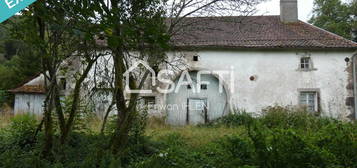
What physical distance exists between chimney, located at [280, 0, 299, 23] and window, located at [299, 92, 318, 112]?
4132 millimetres

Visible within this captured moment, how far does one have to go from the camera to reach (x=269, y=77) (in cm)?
1187

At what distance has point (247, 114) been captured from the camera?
1119 cm

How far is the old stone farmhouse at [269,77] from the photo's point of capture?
11641 millimetres

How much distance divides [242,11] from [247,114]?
7.24 meters

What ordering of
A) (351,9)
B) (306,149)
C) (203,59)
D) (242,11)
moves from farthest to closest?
(351,9), (203,59), (242,11), (306,149)

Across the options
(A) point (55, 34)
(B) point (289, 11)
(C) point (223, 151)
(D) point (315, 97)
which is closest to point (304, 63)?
(D) point (315, 97)

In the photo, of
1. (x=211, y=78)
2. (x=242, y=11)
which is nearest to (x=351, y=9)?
(x=211, y=78)

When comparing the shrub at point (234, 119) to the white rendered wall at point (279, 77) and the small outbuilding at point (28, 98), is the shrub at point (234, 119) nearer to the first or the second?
the white rendered wall at point (279, 77)

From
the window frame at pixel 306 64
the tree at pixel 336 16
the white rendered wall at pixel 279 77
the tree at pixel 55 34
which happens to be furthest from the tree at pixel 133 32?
the tree at pixel 336 16

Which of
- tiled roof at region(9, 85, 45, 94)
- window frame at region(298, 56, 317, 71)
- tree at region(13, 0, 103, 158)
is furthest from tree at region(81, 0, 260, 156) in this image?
tiled roof at region(9, 85, 45, 94)

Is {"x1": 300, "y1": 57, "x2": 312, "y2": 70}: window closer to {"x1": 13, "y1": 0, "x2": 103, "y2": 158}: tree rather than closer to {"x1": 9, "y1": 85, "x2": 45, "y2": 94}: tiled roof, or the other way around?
{"x1": 13, "y1": 0, "x2": 103, "y2": 158}: tree

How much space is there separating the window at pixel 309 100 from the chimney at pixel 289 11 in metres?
4.13

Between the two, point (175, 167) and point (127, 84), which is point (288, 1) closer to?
point (127, 84)

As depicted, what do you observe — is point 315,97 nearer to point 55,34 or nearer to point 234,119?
point 234,119
